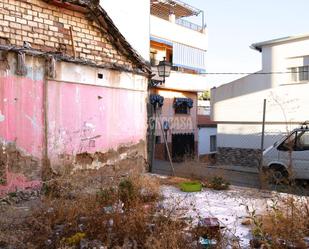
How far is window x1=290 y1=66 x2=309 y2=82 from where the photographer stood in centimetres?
1619

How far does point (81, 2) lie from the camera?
9.88m

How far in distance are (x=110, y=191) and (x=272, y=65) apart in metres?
11.9

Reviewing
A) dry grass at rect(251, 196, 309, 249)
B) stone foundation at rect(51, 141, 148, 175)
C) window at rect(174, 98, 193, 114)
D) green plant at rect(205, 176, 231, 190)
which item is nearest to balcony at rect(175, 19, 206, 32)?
window at rect(174, 98, 193, 114)

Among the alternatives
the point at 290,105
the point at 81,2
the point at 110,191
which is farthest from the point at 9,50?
the point at 290,105

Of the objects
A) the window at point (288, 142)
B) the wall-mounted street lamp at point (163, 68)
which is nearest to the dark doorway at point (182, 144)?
the wall-mounted street lamp at point (163, 68)

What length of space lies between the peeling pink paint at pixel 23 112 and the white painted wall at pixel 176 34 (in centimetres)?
1525

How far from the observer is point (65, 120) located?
30.7 feet

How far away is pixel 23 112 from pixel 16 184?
1569 millimetres

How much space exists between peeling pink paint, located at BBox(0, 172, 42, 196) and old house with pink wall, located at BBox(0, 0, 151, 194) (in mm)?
21

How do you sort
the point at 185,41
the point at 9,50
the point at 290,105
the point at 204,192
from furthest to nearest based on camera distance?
the point at 185,41, the point at 290,105, the point at 204,192, the point at 9,50

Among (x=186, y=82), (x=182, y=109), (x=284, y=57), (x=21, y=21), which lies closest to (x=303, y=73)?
(x=284, y=57)

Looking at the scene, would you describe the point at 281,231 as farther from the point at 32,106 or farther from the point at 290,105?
the point at 290,105

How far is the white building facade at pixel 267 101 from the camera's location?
16.0 m

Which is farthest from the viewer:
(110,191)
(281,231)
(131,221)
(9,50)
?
(9,50)
